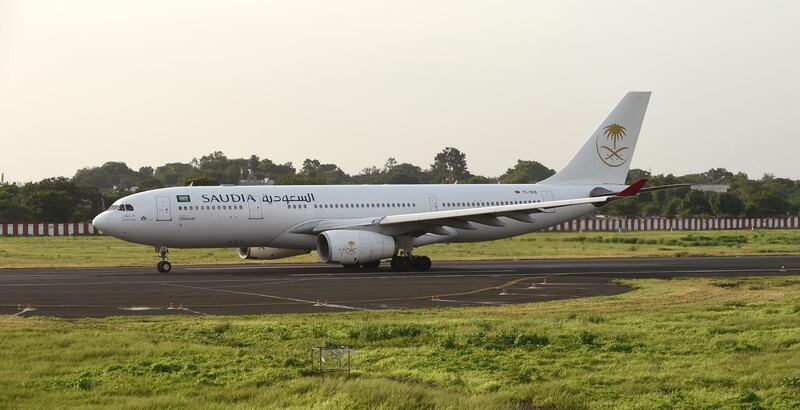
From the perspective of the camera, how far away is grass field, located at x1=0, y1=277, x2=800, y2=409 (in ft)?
47.0

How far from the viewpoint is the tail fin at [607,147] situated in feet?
164

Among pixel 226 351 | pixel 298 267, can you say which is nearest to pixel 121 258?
pixel 298 267

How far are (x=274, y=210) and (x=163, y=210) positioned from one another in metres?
4.22

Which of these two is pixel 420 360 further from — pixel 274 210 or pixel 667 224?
pixel 667 224

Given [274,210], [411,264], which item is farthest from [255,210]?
[411,264]

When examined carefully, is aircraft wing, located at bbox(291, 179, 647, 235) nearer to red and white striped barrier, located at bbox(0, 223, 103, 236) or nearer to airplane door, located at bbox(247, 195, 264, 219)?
airplane door, located at bbox(247, 195, 264, 219)

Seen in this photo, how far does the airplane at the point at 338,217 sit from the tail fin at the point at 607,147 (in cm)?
139

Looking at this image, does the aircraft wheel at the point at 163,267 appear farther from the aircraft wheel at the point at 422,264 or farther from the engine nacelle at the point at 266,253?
the aircraft wheel at the point at 422,264

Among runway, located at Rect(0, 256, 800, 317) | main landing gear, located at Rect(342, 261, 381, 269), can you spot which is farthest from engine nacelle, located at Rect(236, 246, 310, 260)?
main landing gear, located at Rect(342, 261, 381, 269)

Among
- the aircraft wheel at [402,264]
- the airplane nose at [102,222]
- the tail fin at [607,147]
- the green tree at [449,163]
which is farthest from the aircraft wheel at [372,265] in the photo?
the green tree at [449,163]

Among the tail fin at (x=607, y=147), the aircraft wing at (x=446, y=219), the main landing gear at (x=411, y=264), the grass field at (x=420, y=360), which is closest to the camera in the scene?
the grass field at (x=420, y=360)

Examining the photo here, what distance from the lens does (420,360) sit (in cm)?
1727

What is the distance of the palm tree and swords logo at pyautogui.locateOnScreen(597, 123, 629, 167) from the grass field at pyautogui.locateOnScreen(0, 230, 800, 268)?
5706 mm

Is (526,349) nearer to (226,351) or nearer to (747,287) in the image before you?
(226,351)
